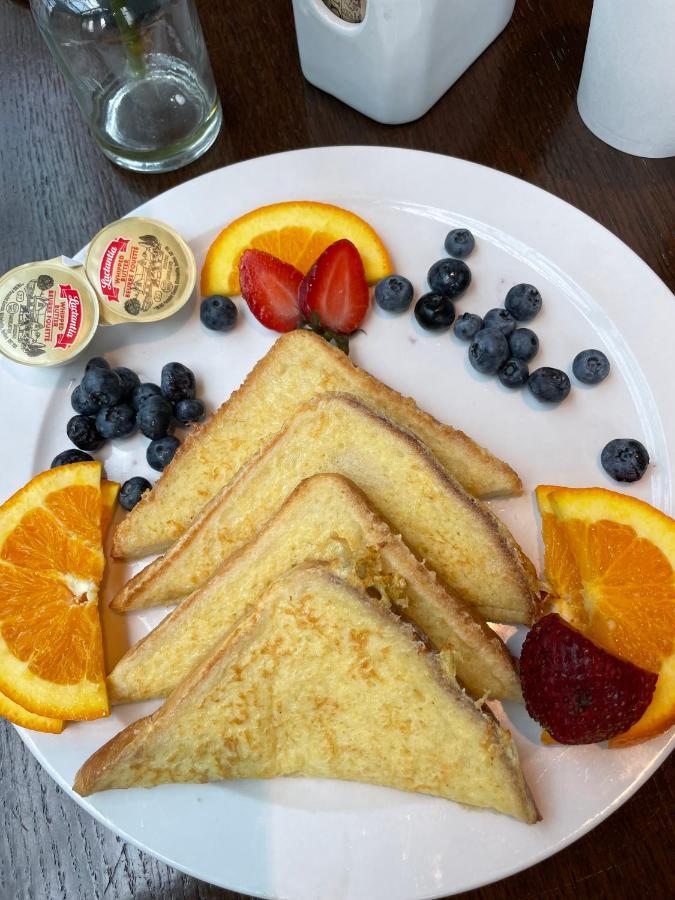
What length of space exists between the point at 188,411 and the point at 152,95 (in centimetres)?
100

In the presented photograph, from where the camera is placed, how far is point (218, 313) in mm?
1887

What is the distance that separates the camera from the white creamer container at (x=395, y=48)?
1837 mm

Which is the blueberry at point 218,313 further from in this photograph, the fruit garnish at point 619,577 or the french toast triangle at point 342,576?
the fruit garnish at point 619,577

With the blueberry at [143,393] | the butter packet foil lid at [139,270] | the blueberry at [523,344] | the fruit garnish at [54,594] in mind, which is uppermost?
the butter packet foil lid at [139,270]

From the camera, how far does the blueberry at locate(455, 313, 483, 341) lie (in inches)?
73.0

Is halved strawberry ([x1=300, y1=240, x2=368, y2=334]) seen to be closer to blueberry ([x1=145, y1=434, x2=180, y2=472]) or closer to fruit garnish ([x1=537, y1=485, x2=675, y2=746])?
blueberry ([x1=145, y1=434, x2=180, y2=472])

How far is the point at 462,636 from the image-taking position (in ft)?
4.87

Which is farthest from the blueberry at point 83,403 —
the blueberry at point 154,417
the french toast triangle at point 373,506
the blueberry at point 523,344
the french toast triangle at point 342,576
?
the blueberry at point 523,344

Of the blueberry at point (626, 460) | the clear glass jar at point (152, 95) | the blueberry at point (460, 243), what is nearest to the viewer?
the blueberry at point (626, 460)

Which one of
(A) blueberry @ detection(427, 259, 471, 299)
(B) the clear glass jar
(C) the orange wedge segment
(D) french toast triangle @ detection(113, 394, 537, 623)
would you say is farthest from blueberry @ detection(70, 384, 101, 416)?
(A) blueberry @ detection(427, 259, 471, 299)

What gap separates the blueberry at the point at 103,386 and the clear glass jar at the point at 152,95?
74cm

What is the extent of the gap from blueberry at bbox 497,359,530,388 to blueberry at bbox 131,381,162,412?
83cm

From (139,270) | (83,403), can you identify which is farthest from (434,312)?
(83,403)

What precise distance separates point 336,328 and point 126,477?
0.62m
